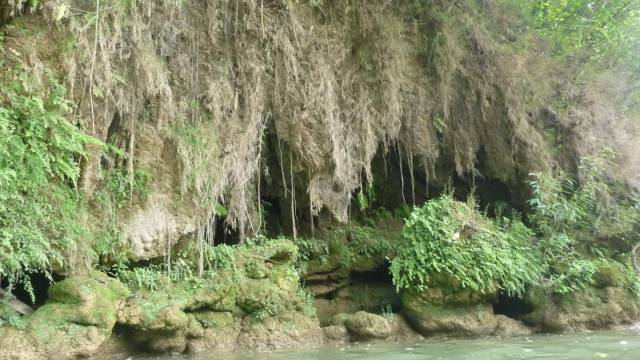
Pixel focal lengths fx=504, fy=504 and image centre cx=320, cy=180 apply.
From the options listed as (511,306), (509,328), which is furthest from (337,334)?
(511,306)

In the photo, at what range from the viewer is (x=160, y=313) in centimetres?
648

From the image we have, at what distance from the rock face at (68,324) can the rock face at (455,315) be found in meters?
5.00

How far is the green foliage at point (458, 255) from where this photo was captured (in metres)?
8.88

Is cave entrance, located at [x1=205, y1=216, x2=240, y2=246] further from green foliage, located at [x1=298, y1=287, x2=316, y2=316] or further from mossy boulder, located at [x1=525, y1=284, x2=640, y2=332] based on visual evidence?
mossy boulder, located at [x1=525, y1=284, x2=640, y2=332]

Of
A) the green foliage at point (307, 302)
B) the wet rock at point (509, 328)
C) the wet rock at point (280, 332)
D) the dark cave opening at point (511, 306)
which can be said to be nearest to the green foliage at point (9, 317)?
the wet rock at point (280, 332)

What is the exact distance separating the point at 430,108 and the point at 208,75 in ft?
16.2

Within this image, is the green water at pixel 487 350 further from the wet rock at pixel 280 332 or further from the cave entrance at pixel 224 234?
the cave entrance at pixel 224 234

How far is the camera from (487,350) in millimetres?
A: 6449

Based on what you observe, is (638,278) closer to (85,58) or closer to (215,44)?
(215,44)

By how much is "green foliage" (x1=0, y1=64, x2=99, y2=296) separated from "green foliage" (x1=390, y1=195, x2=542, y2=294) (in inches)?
219

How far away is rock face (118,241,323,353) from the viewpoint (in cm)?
657

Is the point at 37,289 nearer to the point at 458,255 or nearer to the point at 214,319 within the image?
the point at 214,319

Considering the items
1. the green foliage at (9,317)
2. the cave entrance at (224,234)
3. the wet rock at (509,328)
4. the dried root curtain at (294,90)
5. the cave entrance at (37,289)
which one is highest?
the dried root curtain at (294,90)

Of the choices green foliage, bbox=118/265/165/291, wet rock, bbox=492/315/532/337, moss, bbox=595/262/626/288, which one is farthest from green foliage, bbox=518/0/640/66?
green foliage, bbox=118/265/165/291
